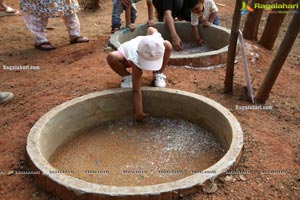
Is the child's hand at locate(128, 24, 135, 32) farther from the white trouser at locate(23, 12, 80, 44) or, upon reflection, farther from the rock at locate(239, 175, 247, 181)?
the rock at locate(239, 175, 247, 181)

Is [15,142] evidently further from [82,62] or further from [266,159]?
[266,159]

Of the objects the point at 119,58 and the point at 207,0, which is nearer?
the point at 119,58

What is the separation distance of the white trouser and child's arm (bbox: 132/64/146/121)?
225 cm

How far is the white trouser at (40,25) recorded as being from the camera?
478 cm

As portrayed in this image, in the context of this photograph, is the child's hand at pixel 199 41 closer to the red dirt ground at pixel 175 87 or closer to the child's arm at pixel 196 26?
the child's arm at pixel 196 26

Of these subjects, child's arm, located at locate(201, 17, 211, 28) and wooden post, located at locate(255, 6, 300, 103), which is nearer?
wooden post, located at locate(255, 6, 300, 103)

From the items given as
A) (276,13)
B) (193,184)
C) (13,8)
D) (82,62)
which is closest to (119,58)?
(82,62)

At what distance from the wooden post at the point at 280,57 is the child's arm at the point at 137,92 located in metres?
1.18

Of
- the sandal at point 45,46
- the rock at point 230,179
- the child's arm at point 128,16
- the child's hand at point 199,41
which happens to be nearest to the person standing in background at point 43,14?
the sandal at point 45,46

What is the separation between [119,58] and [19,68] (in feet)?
5.57

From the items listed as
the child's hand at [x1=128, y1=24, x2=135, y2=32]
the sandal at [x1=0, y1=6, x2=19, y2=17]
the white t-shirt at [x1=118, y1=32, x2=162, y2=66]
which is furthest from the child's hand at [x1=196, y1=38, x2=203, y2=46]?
the sandal at [x1=0, y1=6, x2=19, y2=17]

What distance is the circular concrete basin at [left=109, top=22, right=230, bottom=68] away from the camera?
4211 millimetres

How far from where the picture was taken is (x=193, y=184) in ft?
7.34

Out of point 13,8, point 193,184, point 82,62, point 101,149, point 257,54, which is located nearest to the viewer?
point 193,184
